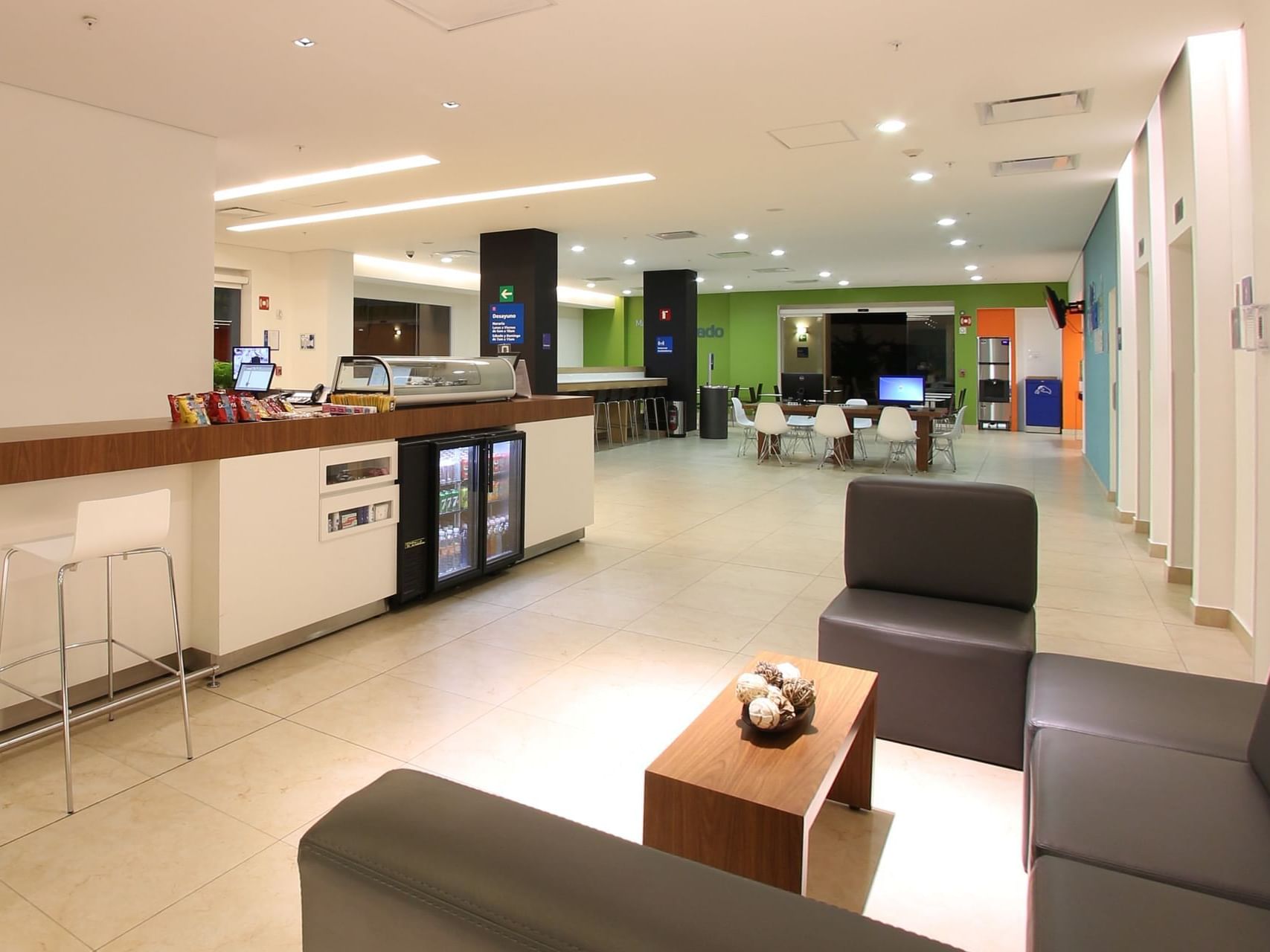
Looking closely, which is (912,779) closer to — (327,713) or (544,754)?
(544,754)

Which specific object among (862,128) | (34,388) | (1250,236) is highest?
(862,128)

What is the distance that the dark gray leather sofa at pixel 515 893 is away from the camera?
2.33 feet

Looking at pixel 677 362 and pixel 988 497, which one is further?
pixel 677 362

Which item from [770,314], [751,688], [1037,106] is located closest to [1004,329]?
[770,314]

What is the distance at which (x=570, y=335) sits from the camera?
2173 cm

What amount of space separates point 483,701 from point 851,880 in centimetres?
165

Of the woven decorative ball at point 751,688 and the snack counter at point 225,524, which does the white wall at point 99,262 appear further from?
the woven decorative ball at point 751,688

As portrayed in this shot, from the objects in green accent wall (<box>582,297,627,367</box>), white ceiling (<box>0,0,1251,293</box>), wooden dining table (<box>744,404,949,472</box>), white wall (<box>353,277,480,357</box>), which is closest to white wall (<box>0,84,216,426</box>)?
white ceiling (<box>0,0,1251,293</box>)

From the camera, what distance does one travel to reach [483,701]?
3.28 meters

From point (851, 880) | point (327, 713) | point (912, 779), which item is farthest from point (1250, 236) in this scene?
point (327, 713)

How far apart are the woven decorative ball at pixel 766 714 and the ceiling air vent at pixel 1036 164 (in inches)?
269

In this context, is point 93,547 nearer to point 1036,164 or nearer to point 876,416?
point 1036,164

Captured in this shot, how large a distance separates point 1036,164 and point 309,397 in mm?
6633

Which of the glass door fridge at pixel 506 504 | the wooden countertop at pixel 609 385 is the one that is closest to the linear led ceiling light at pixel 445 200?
the wooden countertop at pixel 609 385
